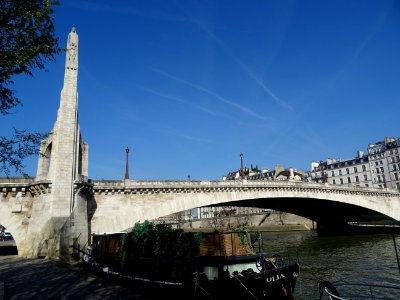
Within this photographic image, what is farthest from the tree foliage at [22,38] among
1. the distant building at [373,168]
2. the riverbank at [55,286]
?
the distant building at [373,168]

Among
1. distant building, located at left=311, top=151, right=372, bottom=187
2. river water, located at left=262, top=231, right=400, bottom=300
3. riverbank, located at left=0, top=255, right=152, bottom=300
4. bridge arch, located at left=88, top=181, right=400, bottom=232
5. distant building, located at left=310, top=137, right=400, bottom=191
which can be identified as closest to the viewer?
riverbank, located at left=0, top=255, right=152, bottom=300

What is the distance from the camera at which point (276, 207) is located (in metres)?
53.3

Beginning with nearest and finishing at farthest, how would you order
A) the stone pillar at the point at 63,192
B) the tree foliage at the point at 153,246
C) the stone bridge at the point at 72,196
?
the tree foliage at the point at 153,246 < the stone pillar at the point at 63,192 < the stone bridge at the point at 72,196

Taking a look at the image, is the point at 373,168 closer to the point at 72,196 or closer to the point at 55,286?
the point at 72,196

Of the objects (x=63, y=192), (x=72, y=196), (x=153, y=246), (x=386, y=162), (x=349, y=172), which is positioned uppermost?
(x=386, y=162)

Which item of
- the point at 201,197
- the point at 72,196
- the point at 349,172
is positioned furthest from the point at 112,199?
the point at 349,172

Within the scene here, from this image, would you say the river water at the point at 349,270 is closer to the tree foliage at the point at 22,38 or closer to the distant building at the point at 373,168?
the tree foliage at the point at 22,38

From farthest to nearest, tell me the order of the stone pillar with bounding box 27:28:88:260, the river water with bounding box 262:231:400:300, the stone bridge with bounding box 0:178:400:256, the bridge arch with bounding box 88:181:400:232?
the bridge arch with bounding box 88:181:400:232 → the stone bridge with bounding box 0:178:400:256 → the stone pillar with bounding box 27:28:88:260 → the river water with bounding box 262:231:400:300

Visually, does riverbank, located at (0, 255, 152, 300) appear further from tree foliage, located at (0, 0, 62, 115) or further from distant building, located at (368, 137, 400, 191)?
distant building, located at (368, 137, 400, 191)

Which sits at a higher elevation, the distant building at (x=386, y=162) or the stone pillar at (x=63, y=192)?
the distant building at (x=386, y=162)

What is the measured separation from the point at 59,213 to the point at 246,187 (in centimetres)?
2134

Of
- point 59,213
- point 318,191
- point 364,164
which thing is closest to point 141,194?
point 59,213

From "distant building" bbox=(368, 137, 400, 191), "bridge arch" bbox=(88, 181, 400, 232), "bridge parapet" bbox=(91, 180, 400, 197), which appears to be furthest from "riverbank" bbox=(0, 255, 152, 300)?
"distant building" bbox=(368, 137, 400, 191)

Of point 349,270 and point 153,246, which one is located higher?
point 153,246
